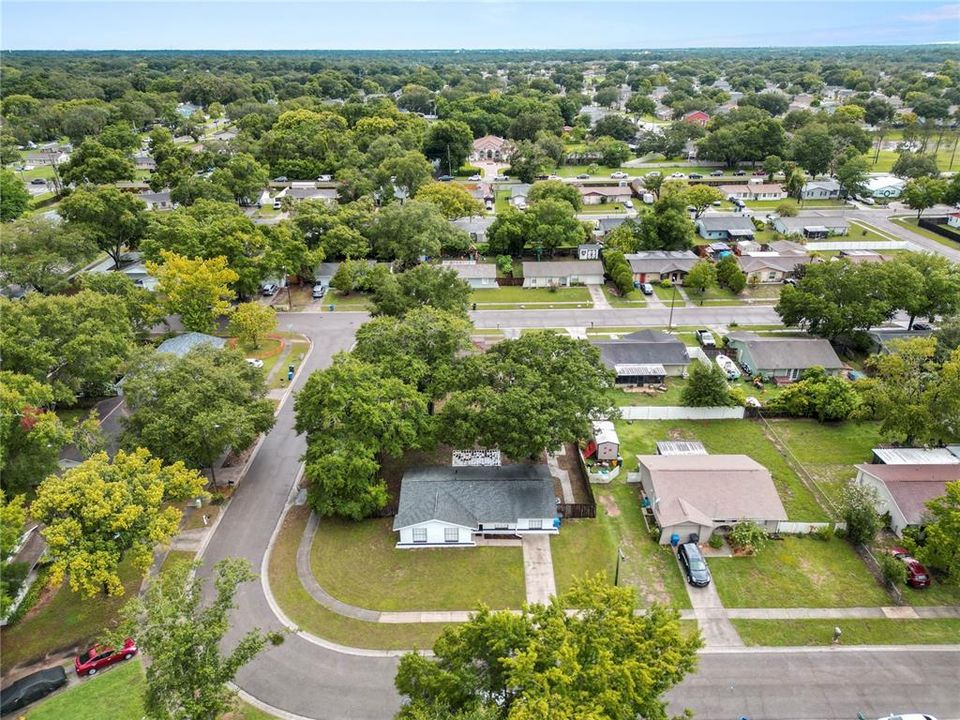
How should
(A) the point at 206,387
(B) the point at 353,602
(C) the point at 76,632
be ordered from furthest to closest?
(A) the point at 206,387 < (B) the point at 353,602 < (C) the point at 76,632

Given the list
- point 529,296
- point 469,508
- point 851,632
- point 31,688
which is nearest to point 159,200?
point 529,296

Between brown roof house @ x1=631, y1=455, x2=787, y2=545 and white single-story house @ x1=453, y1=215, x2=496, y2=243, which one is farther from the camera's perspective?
white single-story house @ x1=453, y1=215, x2=496, y2=243

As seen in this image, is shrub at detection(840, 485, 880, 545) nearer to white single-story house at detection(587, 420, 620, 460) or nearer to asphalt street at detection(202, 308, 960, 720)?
asphalt street at detection(202, 308, 960, 720)

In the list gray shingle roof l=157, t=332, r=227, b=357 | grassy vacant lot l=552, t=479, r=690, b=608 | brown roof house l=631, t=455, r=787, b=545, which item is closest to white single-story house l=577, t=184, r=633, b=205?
gray shingle roof l=157, t=332, r=227, b=357

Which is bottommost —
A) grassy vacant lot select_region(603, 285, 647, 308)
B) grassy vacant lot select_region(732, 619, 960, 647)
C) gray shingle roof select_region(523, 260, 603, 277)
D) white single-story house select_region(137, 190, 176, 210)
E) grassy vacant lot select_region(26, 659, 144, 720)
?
grassy vacant lot select_region(603, 285, 647, 308)

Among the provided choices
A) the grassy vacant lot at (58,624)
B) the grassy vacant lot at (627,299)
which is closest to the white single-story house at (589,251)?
the grassy vacant lot at (627,299)

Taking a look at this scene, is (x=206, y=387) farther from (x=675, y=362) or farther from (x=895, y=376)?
(x=895, y=376)

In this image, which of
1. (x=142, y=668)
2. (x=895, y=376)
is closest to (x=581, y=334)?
(x=895, y=376)
